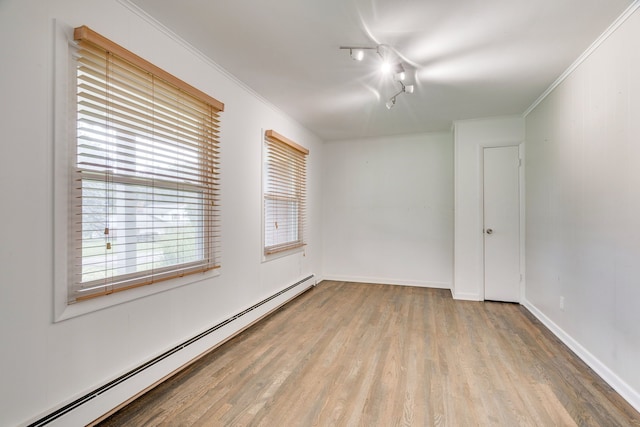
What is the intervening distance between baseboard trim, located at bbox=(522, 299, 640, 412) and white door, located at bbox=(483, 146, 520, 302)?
0.72 metres

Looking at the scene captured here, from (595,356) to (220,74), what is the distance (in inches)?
149

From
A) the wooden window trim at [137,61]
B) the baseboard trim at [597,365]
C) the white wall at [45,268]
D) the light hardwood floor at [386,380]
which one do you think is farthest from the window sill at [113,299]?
the baseboard trim at [597,365]

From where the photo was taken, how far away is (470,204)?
13.3ft

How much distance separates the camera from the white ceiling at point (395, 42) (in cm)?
181

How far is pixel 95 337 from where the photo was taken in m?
1.62

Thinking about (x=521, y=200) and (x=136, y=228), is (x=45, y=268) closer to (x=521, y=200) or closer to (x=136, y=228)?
(x=136, y=228)

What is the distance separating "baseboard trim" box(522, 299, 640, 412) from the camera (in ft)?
6.01

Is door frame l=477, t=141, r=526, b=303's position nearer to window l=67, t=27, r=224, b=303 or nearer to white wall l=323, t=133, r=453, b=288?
white wall l=323, t=133, r=453, b=288

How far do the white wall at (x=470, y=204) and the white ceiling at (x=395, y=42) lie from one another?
0.60m

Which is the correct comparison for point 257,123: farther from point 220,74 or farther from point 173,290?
point 173,290

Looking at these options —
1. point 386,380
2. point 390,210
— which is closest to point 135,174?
point 386,380

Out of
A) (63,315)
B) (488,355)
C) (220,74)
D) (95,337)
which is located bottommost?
(488,355)

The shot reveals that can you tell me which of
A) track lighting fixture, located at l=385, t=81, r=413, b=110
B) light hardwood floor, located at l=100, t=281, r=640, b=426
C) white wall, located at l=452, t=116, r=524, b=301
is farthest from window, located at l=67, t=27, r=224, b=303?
white wall, located at l=452, t=116, r=524, b=301

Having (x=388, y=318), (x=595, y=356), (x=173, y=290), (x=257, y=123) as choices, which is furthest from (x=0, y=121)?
(x=595, y=356)
